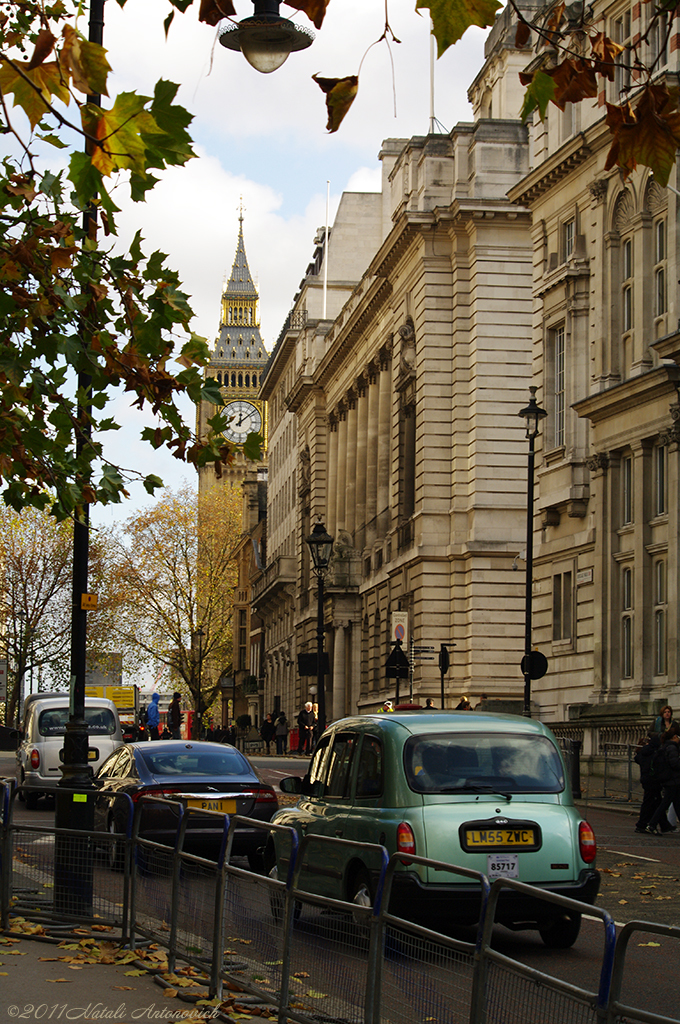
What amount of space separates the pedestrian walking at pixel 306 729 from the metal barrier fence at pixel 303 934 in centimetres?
4070

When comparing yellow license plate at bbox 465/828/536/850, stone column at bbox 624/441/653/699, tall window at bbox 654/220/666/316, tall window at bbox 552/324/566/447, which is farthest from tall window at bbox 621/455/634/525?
yellow license plate at bbox 465/828/536/850

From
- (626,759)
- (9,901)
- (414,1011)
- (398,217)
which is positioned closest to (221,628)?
(398,217)

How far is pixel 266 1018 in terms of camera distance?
8.13 metres

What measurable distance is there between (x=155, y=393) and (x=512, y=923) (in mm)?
4747

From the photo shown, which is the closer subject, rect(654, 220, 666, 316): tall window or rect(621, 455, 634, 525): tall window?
rect(654, 220, 666, 316): tall window

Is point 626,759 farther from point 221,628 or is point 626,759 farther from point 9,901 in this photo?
point 221,628

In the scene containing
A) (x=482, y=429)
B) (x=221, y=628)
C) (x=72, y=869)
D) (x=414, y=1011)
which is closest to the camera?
(x=414, y=1011)

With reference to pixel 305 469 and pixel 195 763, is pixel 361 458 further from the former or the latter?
pixel 195 763

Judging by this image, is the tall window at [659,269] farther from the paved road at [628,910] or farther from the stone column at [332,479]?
the stone column at [332,479]

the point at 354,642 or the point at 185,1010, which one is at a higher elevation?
the point at 354,642

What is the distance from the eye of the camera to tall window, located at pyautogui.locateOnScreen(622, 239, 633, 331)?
33.8 metres

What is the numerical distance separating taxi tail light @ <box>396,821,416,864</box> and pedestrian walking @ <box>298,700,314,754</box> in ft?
137

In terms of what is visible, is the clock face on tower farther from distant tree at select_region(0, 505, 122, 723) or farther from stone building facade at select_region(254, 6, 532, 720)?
stone building facade at select_region(254, 6, 532, 720)

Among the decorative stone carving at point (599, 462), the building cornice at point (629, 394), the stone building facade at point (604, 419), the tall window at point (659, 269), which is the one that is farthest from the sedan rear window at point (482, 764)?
the decorative stone carving at point (599, 462)
